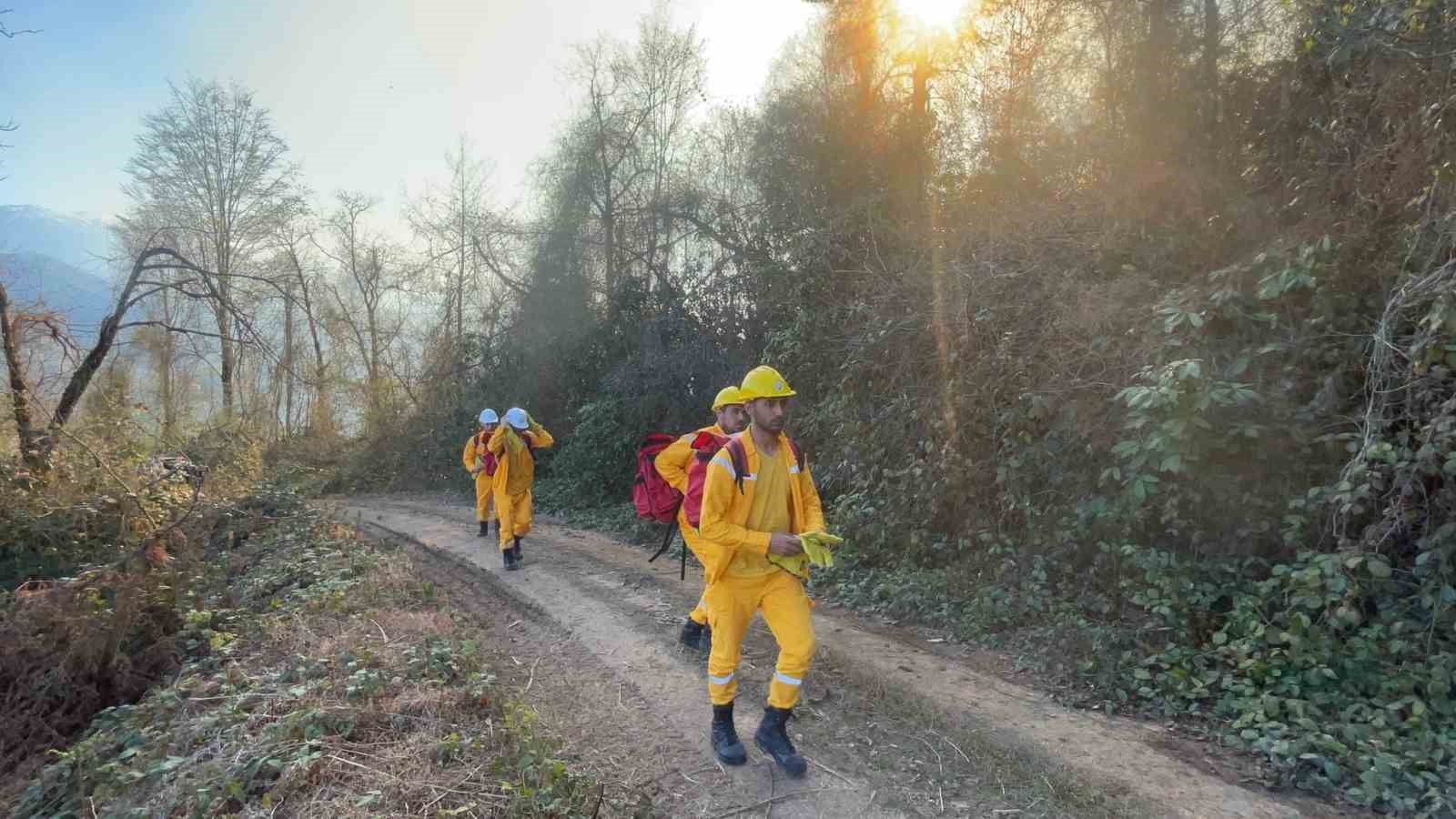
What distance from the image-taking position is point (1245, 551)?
18.4 feet

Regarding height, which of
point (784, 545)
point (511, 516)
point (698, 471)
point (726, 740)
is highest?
point (698, 471)

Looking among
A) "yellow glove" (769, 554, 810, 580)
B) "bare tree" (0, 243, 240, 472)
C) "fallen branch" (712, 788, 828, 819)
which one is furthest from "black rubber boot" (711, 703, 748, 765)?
"bare tree" (0, 243, 240, 472)

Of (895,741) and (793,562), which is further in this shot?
(895,741)

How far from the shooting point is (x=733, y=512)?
405 cm

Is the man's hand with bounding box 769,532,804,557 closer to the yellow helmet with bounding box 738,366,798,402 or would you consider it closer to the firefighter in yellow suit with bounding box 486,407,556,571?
the yellow helmet with bounding box 738,366,798,402

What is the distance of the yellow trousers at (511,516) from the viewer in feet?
30.7

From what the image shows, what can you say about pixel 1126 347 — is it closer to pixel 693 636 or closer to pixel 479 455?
pixel 693 636

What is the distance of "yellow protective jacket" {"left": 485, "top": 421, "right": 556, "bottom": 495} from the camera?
9555 mm

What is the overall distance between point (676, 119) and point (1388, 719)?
751 inches

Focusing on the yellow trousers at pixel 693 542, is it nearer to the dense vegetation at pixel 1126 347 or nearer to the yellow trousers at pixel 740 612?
the yellow trousers at pixel 740 612

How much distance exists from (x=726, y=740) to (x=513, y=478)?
630 cm

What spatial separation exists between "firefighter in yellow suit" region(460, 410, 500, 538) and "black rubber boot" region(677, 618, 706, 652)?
5.79 metres

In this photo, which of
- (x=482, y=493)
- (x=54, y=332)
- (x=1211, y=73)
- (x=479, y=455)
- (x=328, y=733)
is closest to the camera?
(x=328, y=733)

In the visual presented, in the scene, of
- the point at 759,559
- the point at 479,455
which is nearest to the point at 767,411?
the point at 759,559
